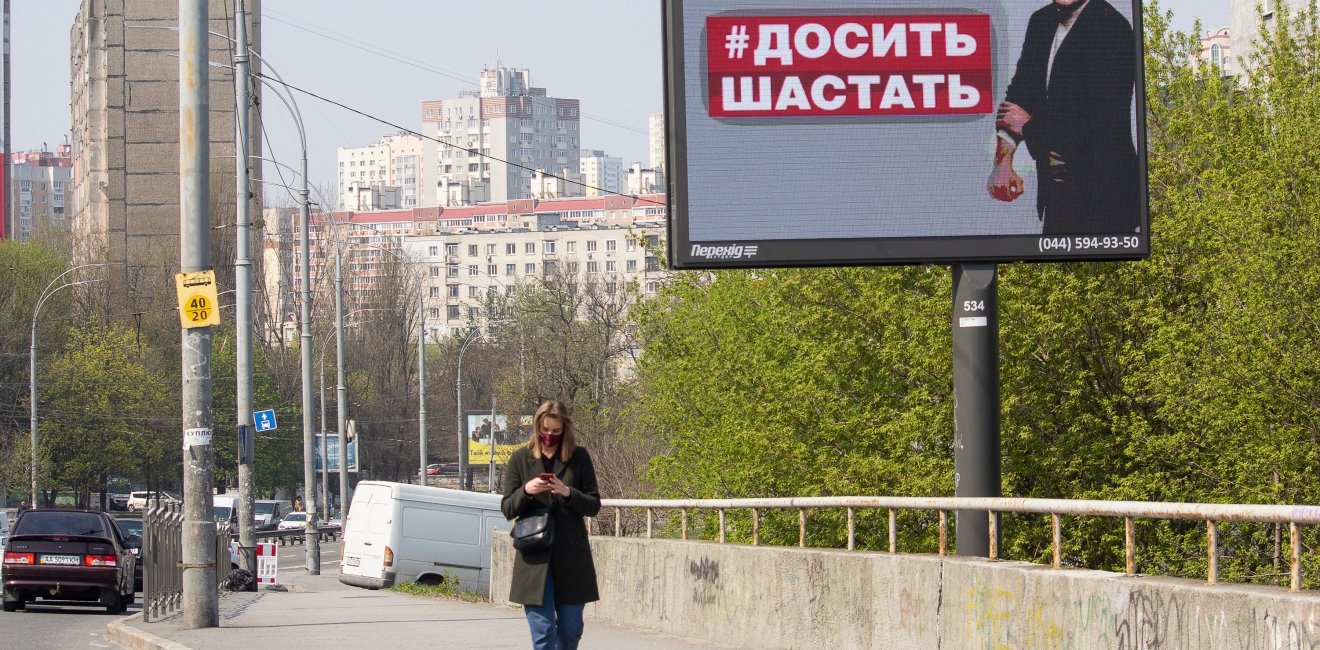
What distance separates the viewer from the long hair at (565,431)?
805 cm

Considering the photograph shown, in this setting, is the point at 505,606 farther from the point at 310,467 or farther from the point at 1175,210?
the point at 310,467

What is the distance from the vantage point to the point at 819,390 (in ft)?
112

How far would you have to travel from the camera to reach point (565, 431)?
8.12m

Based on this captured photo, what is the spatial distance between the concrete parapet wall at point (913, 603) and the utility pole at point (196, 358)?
Result: 364 centimetres

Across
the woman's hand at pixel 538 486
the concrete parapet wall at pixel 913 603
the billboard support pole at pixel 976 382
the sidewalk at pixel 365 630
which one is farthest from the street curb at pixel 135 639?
the billboard support pole at pixel 976 382

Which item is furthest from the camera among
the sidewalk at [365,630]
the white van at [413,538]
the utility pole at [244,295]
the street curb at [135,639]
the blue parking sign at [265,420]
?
the blue parking sign at [265,420]

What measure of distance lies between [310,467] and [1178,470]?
19637mm

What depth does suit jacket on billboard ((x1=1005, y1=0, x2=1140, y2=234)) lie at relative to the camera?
1142 cm

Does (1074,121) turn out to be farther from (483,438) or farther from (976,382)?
(483,438)

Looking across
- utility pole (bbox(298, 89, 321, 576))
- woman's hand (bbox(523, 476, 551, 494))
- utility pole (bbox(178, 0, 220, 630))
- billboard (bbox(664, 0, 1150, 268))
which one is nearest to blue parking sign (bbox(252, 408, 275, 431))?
utility pole (bbox(298, 89, 321, 576))

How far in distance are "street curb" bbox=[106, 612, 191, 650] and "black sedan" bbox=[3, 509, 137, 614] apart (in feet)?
17.2

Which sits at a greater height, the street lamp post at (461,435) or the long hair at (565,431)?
the long hair at (565,431)

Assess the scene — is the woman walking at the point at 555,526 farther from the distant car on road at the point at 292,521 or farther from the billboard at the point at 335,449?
the distant car on road at the point at 292,521

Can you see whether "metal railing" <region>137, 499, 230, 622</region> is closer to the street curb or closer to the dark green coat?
the street curb
